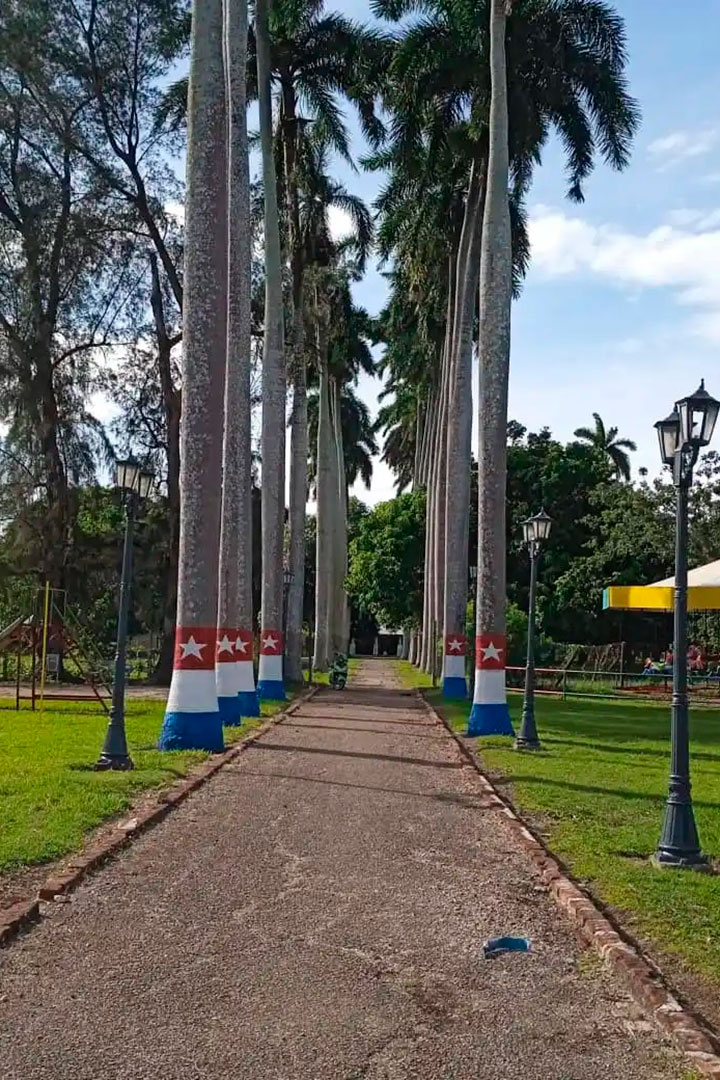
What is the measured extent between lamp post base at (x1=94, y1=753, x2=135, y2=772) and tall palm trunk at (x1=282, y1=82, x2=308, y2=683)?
63.0 ft

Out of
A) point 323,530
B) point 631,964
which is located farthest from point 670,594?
point 323,530

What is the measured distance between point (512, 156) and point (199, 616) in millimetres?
13782

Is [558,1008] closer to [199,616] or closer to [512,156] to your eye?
[199,616]

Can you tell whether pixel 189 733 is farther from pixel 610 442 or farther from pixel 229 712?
pixel 610 442

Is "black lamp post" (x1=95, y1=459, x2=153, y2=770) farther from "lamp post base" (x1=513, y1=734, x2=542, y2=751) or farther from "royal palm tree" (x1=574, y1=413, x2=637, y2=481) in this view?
"royal palm tree" (x1=574, y1=413, x2=637, y2=481)

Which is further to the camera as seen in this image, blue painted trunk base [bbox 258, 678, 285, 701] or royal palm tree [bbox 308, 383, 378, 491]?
royal palm tree [bbox 308, 383, 378, 491]

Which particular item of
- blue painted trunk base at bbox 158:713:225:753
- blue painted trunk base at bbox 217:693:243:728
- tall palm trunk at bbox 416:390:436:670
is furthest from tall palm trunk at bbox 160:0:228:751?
tall palm trunk at bbox 416:390:436:670

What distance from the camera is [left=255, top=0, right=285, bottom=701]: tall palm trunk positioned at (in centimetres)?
2644

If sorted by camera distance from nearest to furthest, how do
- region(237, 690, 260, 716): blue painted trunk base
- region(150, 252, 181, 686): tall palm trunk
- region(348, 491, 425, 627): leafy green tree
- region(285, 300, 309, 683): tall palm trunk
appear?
region(237, 690, 260, 716): blue painted trunk base
region(285, 300, 309, 683): tall palm trunk
region(150, 252, 181, 686): tall palm trunk
region(348, 491, 425, 627): leafy green tree

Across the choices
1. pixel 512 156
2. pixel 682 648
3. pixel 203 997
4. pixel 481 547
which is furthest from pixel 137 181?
pixel 203 997

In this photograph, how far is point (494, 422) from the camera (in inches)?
754

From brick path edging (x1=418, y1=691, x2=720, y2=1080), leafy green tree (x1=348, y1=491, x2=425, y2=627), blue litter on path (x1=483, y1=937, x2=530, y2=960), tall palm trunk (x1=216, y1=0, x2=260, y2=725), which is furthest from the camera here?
leafy green tree (x1=348, y1=491, x2=425, y2=627)

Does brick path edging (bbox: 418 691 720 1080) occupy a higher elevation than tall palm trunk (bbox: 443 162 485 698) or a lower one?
lower

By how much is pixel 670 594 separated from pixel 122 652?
14.2 meters
